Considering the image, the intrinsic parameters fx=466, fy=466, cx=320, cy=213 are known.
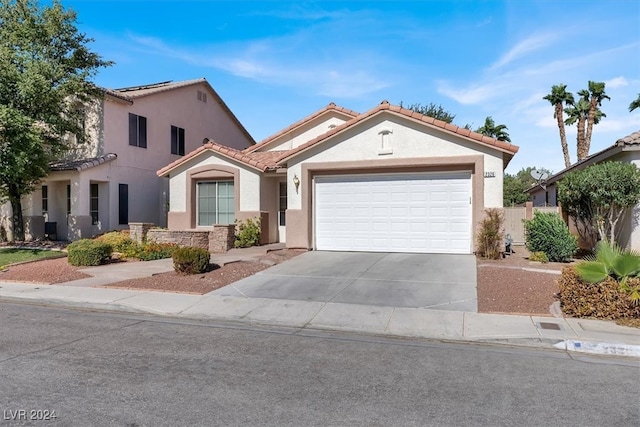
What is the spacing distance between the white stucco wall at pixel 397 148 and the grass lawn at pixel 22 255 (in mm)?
8558

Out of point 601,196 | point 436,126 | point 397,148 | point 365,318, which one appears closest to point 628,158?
point 601,196

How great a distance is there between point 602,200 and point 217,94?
21.4 m

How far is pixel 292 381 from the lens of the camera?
508 centimetres

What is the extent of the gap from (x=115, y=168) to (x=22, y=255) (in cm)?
622

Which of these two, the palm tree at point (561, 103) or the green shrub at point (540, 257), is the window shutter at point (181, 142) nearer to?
the green shrub at point (540, 257)

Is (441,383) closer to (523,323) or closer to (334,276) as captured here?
(523,323)

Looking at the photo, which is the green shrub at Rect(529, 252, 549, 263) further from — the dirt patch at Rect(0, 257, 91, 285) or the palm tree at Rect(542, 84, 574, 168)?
the palm tree at Rect(542, 84, 574, 168)

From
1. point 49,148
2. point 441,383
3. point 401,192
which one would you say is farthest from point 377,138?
point 49,148

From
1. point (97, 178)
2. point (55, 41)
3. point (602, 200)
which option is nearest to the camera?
point (602, 200)

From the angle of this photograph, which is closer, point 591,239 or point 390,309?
point 390,309

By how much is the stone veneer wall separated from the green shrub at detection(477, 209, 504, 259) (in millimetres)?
8413

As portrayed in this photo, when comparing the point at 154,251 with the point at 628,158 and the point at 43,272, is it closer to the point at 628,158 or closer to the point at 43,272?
the point at 43,272

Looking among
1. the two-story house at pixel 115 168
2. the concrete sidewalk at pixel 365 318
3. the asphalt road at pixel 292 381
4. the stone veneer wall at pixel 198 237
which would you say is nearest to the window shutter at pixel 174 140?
the two-story house at pixel 115 168

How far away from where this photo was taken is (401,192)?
14828mm
